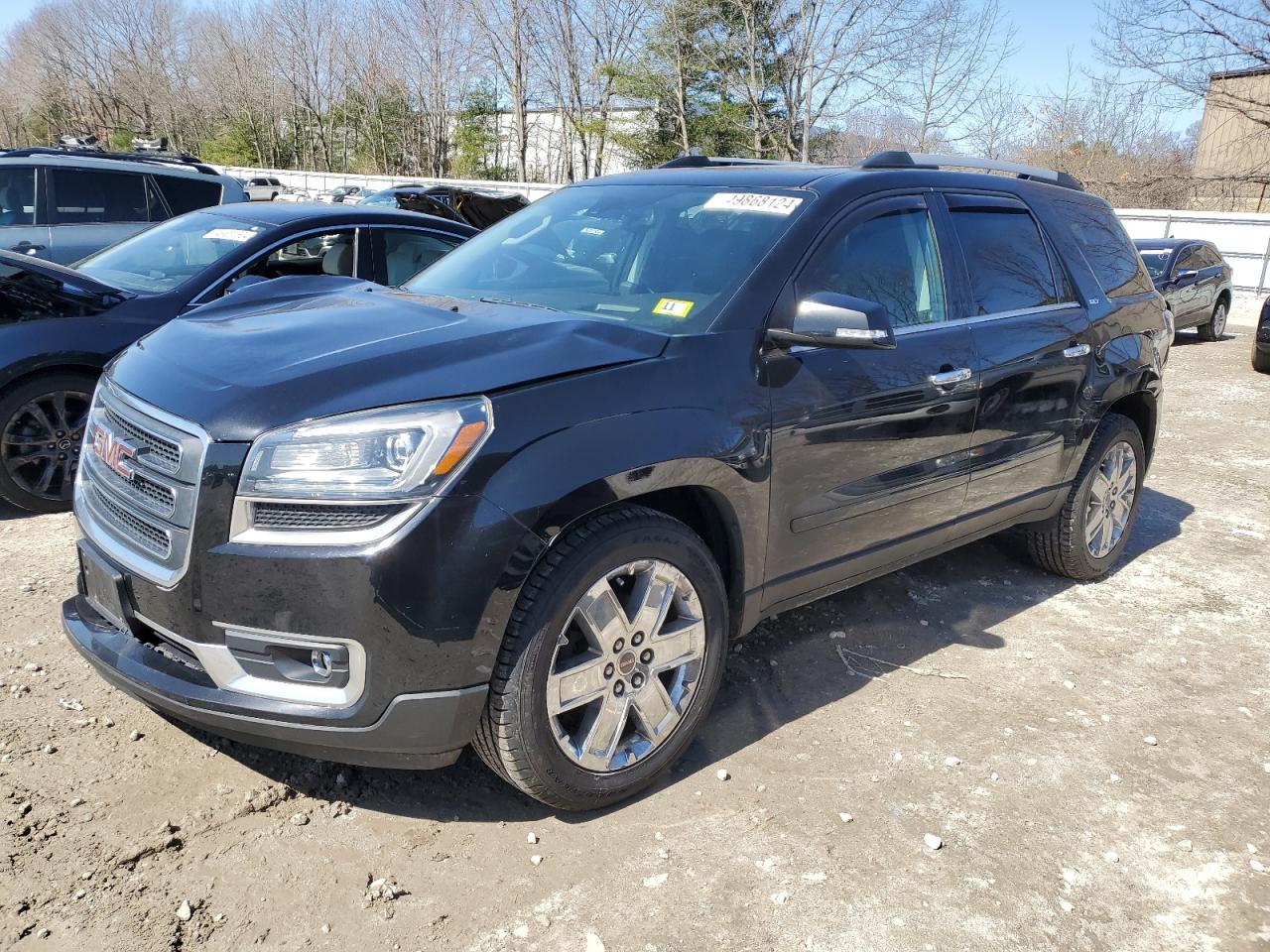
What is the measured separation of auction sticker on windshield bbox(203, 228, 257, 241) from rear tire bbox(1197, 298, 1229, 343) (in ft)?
47.6

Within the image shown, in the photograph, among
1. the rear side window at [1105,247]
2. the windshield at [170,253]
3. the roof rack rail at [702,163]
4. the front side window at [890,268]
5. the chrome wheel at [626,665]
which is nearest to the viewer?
the chrome wheel at [626,665]

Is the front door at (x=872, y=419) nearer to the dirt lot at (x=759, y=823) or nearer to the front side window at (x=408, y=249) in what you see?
the dirt lot at (x=759, y=823)

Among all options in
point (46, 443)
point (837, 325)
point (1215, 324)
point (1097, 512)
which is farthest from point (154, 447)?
point (1215, 324)

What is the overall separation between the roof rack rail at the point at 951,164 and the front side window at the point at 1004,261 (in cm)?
24

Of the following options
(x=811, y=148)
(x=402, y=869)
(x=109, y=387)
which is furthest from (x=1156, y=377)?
(x=811, y=148)

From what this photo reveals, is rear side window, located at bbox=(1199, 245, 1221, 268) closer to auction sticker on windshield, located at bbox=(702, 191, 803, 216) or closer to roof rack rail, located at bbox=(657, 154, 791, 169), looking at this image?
roof rack rail, located at bbox=(657, 154, 791, 169)

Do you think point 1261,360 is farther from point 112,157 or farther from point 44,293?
point 112,157

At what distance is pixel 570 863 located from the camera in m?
2.73

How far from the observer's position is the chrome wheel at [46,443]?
5117mm

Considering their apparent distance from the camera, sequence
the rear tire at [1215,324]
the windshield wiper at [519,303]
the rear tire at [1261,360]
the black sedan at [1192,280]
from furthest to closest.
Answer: the rear tire at [1215,324], the black sedan at [1192,280], the rear tire at [1261,360], the windshield wiper at [519,303]

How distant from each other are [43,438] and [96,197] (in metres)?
5.03

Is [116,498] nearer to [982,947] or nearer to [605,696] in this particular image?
[605,696]

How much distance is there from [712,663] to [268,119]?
55.3 metres

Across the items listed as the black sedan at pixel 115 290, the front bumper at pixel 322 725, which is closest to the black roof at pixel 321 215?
the black sedan at pixel 115 290
